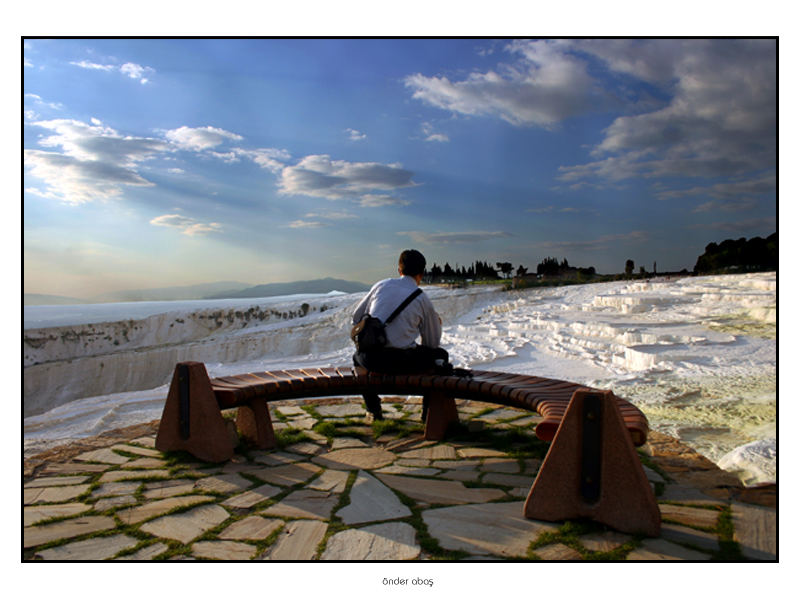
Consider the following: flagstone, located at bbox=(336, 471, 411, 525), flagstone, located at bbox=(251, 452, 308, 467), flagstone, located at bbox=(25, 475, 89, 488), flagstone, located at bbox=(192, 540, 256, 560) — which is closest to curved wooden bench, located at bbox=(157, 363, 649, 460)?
flagstone, located at bbox=(251, 452, 308, 467)

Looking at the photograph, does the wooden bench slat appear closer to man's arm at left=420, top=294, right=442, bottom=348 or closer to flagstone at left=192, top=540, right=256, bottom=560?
man's arm at left=420, top=294, right=442, bottom=348

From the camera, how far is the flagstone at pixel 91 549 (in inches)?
77.2

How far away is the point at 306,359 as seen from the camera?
772 cm

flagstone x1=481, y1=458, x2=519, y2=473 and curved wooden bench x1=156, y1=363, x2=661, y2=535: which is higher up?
curved wooden bench x1=156, y1=363, x2=661, y2=535

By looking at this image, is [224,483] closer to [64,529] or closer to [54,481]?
[64,529]

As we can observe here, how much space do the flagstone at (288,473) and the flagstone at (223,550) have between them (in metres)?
0.66

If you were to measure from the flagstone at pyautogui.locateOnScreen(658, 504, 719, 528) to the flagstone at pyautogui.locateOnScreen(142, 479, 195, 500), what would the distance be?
223 centimetres

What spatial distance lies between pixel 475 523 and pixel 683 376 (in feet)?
11.1

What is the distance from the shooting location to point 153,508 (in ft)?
7.75

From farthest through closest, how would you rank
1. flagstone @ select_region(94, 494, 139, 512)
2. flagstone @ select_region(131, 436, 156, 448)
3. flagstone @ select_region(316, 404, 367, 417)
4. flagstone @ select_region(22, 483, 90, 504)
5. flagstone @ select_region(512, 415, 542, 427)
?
1. flagstone @ select_region(316, 404, 367, 417)
2. flagstone @ select_region(512, 415, 542, 427)
3. flagstone @ select_region(131, 436, 156, 448)
4. flagstone @ select_region(22, 483, 90, 504)
5. flagstone @ select_region(94, 494, 139, 512)

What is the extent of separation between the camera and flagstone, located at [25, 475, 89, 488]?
2709mm

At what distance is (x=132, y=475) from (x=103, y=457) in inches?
19.8

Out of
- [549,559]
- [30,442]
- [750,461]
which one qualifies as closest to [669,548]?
[549,559]

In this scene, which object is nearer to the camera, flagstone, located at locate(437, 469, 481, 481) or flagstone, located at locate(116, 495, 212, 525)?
flagstone, located at locate(116, 495, 212, 525)
